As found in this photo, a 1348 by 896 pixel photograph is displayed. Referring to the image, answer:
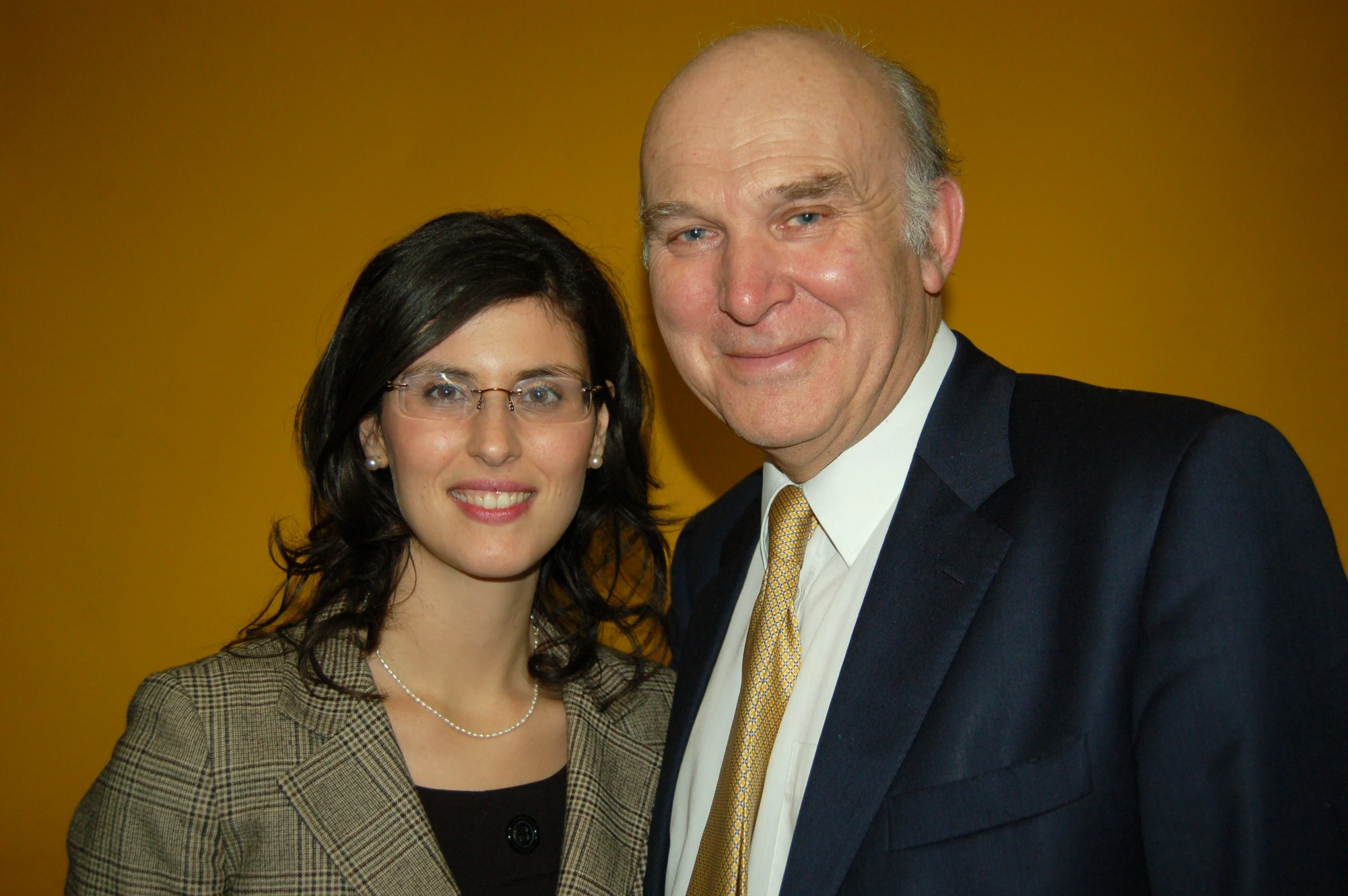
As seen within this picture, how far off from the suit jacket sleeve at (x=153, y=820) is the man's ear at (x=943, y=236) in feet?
4.83

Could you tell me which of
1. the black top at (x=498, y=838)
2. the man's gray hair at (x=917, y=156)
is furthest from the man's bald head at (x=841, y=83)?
the black top at (x=498, y=838)

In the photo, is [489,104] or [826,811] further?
[489,104]

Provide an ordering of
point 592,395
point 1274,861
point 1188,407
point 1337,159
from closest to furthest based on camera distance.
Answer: point 1274,861 < point 1188,407 < point 592,395 < point 1337,159

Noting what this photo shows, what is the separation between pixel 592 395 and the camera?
2068mm

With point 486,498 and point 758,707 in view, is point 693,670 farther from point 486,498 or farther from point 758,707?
point 486,498

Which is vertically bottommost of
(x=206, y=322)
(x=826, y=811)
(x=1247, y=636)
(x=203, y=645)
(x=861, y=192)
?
(x=203, y=645)

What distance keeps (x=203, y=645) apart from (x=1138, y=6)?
9.61ft

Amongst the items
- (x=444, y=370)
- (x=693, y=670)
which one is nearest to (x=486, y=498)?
(x=444, y=370)

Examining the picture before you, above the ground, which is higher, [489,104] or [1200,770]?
[489,104]

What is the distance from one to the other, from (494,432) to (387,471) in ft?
1.31

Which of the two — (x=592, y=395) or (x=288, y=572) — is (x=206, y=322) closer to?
(x=288, y=572)

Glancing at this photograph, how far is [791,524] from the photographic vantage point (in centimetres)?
176

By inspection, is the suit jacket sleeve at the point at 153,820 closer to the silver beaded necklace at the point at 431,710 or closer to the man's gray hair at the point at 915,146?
the silver beaded necklace at the point at 431,710

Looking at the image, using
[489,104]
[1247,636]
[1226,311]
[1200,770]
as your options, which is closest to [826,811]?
[1200,770]
